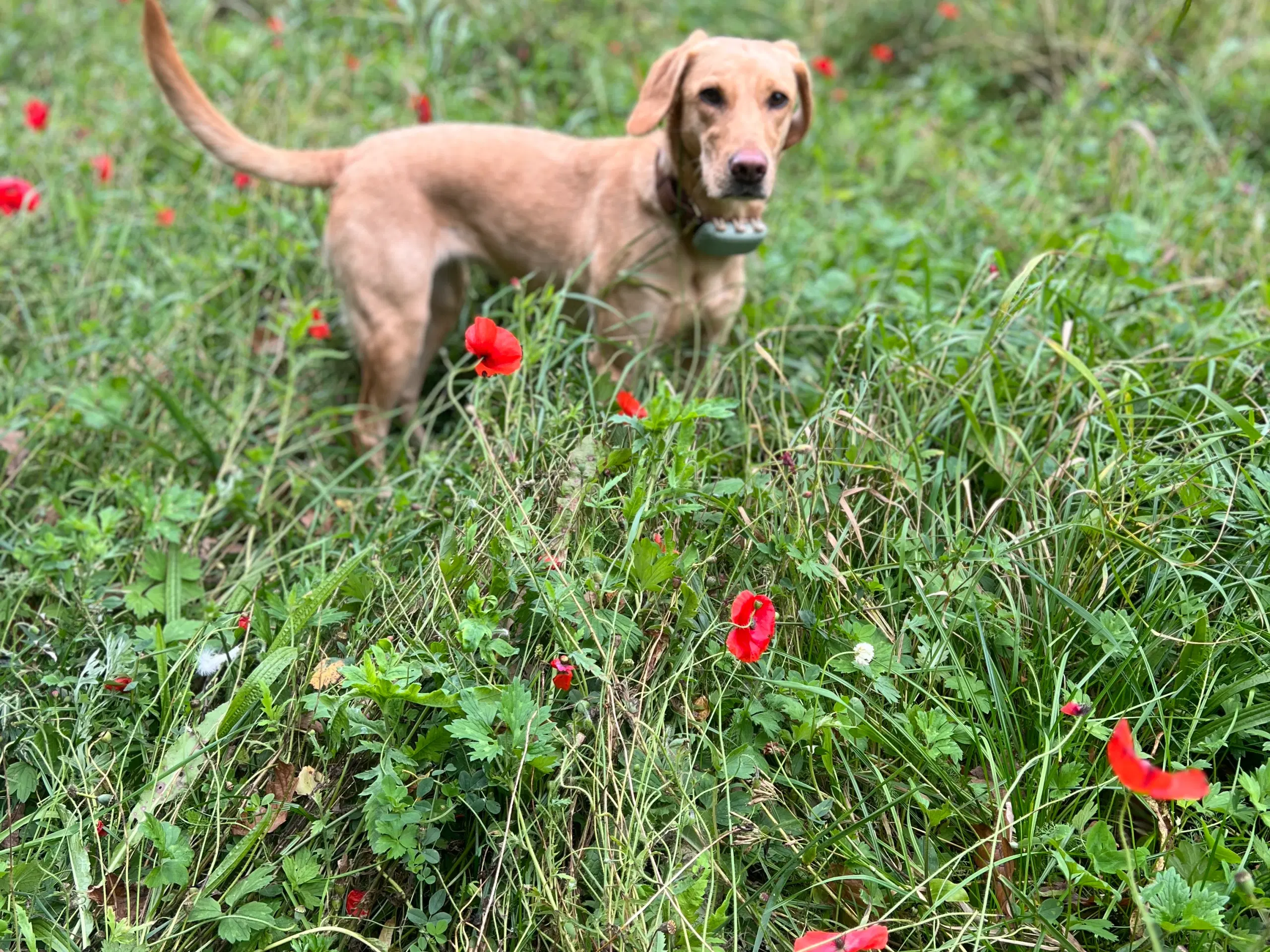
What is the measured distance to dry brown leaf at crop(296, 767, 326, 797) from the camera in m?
1.82

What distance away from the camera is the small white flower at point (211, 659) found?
6.73 feet

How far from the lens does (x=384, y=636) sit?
6.71 feet

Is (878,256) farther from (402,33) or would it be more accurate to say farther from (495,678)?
(402,33)

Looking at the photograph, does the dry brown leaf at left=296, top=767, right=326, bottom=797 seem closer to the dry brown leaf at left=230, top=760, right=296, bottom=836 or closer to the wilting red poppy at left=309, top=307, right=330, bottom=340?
the dry brown leaf at left=230, top=760, right=296, bottom=836

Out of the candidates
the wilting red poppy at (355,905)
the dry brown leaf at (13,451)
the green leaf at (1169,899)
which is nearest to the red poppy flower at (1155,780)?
the green leaf at (1169,899)

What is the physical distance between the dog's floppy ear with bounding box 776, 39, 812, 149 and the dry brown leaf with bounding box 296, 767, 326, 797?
7.15 feet

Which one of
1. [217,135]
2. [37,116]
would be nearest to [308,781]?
[217,135]

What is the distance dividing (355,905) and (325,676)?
0.44 meters

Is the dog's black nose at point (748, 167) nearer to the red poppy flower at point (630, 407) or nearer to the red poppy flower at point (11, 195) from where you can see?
the red poppy flower at point (630, 407)

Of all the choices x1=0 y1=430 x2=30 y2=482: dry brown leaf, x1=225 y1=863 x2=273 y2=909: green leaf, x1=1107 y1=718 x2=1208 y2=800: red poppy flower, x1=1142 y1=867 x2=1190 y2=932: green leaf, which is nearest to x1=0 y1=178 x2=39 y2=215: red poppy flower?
x1=0 y1=430 x2=30 y2=482: dry brown leaf

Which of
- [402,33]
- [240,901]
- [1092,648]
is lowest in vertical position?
[240,901]

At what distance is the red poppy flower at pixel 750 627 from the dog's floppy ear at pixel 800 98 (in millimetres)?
1740

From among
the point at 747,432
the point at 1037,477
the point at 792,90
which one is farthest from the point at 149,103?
the point at 1037,477

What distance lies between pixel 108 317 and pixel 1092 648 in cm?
318
